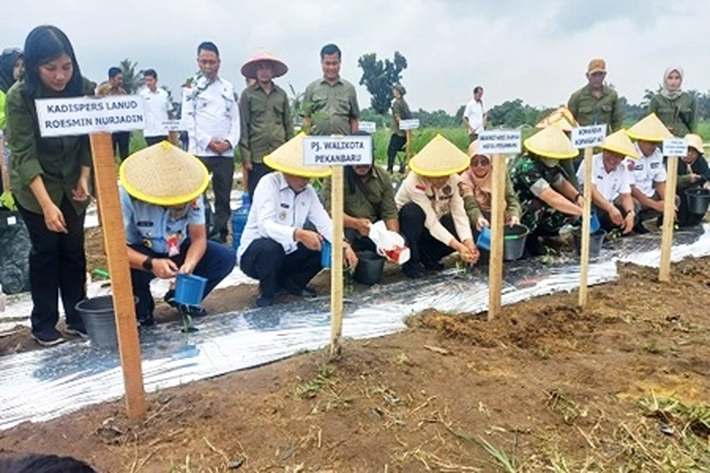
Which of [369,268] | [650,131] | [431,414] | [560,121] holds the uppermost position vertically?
[560,121]

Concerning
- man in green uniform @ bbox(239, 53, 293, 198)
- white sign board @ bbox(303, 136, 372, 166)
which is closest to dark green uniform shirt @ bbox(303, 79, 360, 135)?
man in green uniform @ bbox(239, 53, 293, 198)

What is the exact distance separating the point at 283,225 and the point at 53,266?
1.21 meters

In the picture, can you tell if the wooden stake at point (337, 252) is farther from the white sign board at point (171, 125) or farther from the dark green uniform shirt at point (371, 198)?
the white sign board at point (171, 125)

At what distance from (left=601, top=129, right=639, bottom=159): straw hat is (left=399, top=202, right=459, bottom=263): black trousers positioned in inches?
57.7

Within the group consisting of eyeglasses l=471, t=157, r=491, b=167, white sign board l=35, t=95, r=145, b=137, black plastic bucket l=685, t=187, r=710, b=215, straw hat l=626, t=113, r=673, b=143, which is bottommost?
black plastic bucket l=685, t=187, r=710, b=215

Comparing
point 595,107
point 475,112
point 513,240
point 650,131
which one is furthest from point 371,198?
point 475,112

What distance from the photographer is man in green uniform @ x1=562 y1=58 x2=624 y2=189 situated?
19.5ft

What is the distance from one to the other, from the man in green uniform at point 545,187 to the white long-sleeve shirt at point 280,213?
165cm

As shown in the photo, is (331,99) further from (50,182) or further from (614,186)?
(50,182)

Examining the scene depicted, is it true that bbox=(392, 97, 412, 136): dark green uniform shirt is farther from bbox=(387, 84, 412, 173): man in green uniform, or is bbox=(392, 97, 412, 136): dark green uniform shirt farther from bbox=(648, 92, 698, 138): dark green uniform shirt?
bbox=(648, 92, 698, 138): dark green uniform shirt

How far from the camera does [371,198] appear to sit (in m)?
4.04

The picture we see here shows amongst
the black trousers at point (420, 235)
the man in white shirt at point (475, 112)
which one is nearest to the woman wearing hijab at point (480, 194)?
the black trousers at point (420, 235)

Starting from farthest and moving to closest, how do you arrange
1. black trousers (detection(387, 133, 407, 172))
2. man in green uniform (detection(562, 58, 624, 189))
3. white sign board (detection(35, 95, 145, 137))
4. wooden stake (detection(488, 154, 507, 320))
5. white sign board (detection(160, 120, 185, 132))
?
black trousers (detection(387, 133, 407, 172))
man in green uniform (detection(562, 58, 624, 189))
white sign board (detection(160, 120, 185, 132))
wooden stake (detection(488, 154, 507, 320))
white sign board (detection(35, 95, 145, 137))

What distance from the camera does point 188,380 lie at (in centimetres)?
250
